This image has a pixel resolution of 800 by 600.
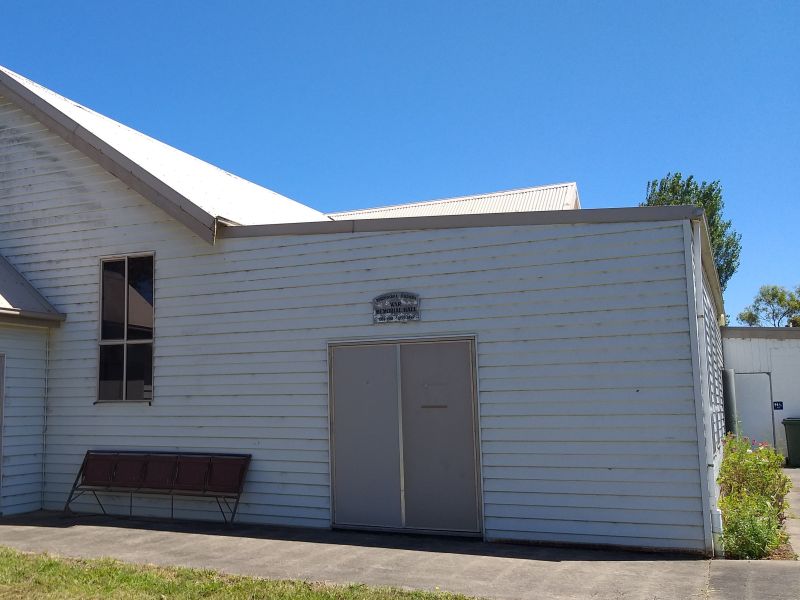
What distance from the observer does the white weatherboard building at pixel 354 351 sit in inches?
321

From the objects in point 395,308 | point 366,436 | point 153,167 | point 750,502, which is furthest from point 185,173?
point 750,502

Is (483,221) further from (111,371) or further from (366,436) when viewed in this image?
(111,371)

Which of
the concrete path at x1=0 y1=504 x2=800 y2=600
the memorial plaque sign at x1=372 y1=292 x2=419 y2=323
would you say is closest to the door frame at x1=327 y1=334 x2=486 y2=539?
the concrete path at x1=0 y1=504 x2=800 y2=600

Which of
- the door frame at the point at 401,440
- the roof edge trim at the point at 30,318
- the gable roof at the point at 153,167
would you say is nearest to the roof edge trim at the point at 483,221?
the gable roof at the point at 153,167

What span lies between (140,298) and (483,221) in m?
5.43

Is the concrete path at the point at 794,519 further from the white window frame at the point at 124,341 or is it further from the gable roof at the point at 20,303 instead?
the gable roof at the point at 20,303

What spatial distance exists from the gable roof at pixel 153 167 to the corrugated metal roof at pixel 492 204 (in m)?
3.71

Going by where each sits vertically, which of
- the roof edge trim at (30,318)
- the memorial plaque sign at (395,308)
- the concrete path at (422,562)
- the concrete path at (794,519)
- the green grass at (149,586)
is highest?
the roof edge trim at (30,318)

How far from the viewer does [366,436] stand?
31.1 ft

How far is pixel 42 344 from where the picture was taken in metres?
11.5

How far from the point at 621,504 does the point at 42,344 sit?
8849 millimetres

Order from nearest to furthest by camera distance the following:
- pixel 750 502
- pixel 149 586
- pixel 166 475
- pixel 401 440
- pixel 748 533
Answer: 1. pixel 149 586
2. pixel 748 533
3. pixel 750 502
4. pixel 401 440
5. pixel 166 475

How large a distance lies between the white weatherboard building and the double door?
3cm

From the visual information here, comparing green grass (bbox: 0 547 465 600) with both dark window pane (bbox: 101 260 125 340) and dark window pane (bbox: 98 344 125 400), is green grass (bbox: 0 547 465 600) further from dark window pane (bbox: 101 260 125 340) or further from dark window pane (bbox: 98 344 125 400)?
dark window pane (bbox: 101 260 125 340)
